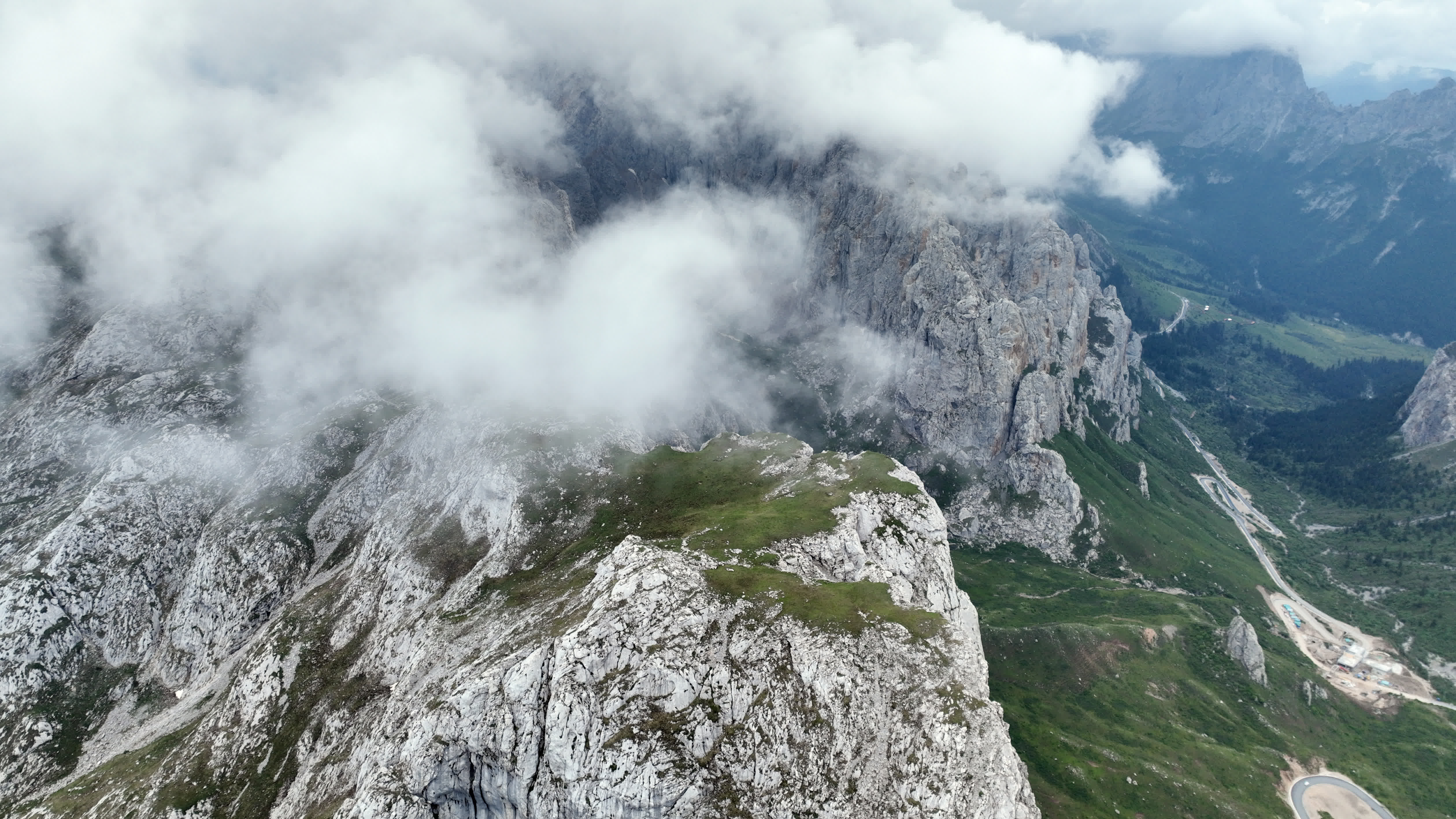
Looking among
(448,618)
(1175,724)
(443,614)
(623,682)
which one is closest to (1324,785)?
(1175,724)

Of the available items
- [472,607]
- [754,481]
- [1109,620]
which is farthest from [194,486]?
[1109,620]

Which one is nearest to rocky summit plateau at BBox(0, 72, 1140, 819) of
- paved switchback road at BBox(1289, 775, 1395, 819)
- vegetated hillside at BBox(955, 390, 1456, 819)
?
vegetated hillside at BBox(955, 390, 1456, 819)

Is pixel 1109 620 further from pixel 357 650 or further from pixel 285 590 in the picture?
pixel 285 590

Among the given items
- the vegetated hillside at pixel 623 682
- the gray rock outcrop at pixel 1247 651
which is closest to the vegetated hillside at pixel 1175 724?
the gray rock outcrop at pixel 1247 651

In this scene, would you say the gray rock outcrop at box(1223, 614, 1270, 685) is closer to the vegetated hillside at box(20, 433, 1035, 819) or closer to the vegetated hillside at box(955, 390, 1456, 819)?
the vegetated hillside at box(955, 390, 1456, 819)

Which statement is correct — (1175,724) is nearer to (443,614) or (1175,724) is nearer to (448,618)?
(448,618)
